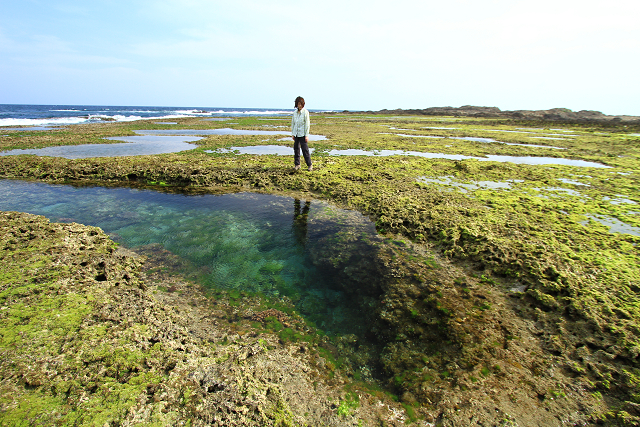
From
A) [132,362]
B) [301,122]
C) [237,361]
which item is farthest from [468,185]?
[132,362]

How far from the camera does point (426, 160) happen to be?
14492 mm

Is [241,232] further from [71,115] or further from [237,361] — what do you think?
[71,115]

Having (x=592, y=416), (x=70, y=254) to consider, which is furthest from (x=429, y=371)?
(x=70, y=254)

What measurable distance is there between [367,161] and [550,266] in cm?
997

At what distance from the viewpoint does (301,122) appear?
1041 cm

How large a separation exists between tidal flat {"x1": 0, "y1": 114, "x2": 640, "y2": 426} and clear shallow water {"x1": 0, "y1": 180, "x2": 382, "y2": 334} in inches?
9.5

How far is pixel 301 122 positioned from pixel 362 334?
860cm

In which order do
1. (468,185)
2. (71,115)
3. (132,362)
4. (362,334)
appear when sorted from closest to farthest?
(132,362) → (362,334) → (468,185) → (71,115)

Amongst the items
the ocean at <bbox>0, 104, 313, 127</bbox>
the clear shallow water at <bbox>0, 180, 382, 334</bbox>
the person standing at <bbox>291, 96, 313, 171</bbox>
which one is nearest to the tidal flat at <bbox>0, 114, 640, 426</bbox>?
the clear shallow water at <bbox>0, 180, 382, 334</bbox>

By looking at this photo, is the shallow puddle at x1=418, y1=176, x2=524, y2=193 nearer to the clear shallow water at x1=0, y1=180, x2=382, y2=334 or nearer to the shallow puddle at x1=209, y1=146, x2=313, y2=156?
the clear shallow water at x1=0, y1=180, x2=382, y2=334

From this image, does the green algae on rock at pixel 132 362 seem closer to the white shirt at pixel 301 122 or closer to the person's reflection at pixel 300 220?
the person's reflection at pixel 300 220

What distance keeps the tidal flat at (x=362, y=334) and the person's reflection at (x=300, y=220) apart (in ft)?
2.88

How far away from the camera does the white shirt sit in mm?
10209

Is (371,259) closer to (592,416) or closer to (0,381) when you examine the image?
(592,416)
